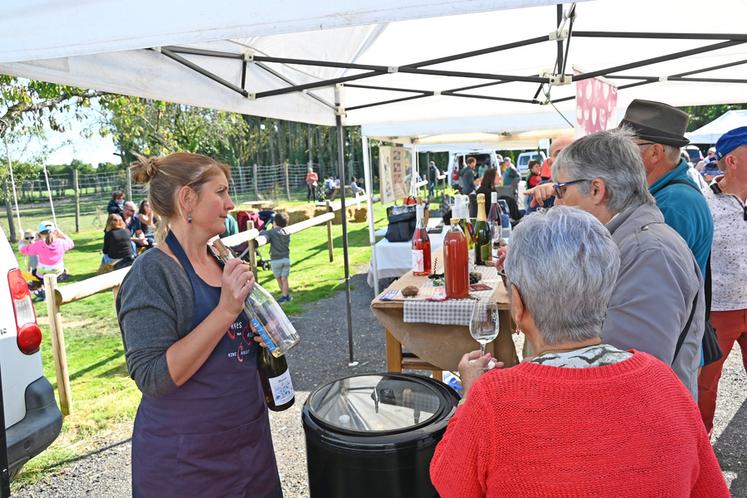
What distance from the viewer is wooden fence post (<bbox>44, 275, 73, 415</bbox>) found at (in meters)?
4.01

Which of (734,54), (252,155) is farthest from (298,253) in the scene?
(252,155)

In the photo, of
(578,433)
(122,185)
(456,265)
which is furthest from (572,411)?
(122,185)

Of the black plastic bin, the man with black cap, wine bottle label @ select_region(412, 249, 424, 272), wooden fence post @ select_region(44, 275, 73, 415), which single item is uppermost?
the man with black cap

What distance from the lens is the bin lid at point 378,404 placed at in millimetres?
1750

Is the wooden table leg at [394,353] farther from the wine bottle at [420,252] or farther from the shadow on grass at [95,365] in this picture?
the shadow on grass at [95,365]

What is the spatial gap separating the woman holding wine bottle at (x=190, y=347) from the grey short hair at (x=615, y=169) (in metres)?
1.10

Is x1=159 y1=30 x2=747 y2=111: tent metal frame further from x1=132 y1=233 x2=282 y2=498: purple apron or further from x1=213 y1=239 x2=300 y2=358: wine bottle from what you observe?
x1=132 y1=233 x2=282 y2=498: purple apron

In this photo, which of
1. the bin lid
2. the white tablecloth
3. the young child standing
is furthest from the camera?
the young child standing

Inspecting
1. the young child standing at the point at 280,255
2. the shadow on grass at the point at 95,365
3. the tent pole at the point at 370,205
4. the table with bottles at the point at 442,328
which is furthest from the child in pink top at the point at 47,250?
the table with bottles at the point at 442,328

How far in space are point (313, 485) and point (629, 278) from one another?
1.20 metres

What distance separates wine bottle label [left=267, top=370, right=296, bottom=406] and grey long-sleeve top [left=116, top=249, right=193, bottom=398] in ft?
1.15

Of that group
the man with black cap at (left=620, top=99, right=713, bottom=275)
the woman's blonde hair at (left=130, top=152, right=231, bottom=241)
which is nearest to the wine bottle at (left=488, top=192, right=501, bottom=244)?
the man with black cap at (left=620, top=99, right=713, bottom=275)

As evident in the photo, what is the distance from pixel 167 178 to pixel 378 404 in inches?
41.7

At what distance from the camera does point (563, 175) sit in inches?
67.3
